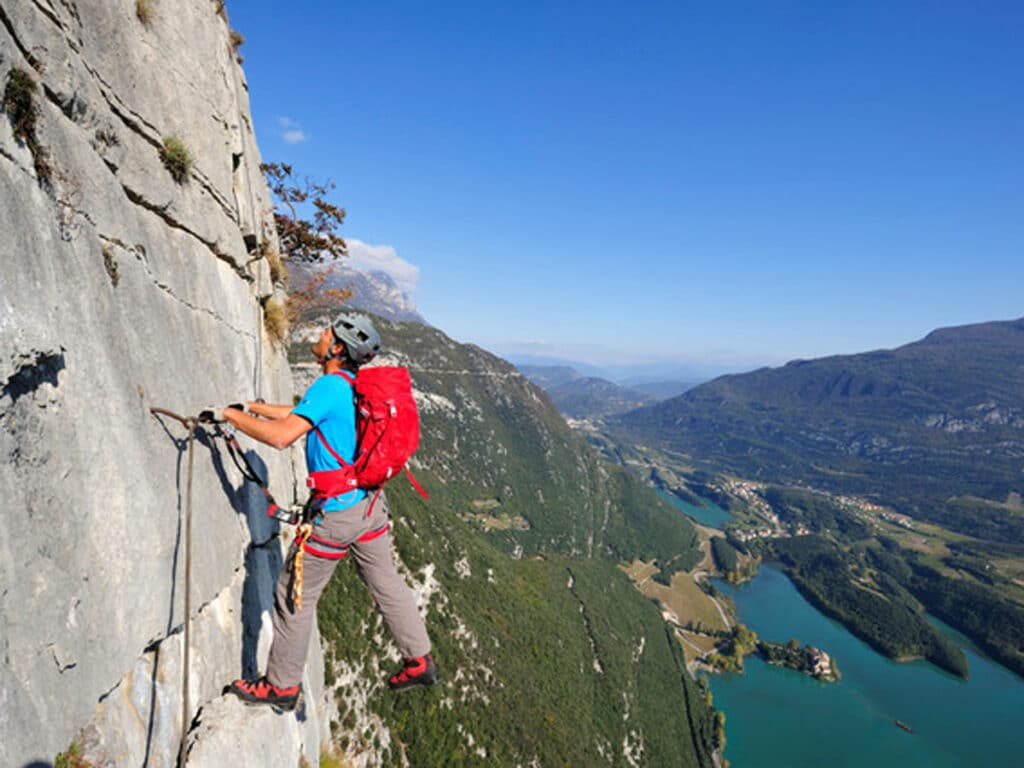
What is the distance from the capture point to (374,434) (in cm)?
526

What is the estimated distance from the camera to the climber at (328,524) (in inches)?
197

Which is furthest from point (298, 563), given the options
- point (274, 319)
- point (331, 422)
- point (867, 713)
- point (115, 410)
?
point (867, 713)

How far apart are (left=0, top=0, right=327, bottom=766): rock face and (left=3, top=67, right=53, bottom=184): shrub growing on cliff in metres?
0.03

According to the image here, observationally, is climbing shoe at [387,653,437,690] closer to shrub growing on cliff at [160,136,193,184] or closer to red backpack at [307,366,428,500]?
red backpack at [307,366,428,500]

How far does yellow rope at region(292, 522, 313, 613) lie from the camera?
534 cm

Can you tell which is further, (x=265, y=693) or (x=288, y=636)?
(x=265, y=693)

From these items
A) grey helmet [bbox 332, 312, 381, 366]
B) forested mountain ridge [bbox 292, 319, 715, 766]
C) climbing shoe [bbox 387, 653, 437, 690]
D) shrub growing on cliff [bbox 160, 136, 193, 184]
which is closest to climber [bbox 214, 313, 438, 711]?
grey helmet [bbox 332, 312, 381, 366]

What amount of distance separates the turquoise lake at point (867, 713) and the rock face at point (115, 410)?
389 feet

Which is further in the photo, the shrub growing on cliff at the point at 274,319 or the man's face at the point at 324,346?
the shrub growing on cliff at the point at 274,319

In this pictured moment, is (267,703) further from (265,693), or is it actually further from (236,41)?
(236,41)

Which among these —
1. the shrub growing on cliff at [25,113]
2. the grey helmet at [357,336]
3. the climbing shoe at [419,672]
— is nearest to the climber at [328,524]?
the grey helmet at [357,336]

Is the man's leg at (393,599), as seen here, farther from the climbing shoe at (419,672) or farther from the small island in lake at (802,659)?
the small island in lake at (802,659)

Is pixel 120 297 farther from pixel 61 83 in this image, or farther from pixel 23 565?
pixel 23 565

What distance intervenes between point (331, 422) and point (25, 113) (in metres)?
3.39
